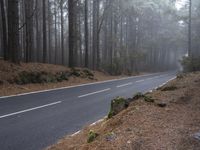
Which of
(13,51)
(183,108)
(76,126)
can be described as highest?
(13,51)

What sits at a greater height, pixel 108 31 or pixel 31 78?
pixel 108 31

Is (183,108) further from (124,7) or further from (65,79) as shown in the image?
(124,7)

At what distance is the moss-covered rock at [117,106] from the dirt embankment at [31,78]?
29.1ft

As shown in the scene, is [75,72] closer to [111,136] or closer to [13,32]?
[13,32]

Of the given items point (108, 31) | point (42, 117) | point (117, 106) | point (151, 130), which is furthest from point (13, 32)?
point (108, 31)

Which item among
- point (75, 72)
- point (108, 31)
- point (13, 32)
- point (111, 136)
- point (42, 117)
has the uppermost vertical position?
point (108, 31)

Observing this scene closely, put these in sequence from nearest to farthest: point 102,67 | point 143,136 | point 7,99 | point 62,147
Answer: point 143,136
point 62,147
point 7,99
point 102,67

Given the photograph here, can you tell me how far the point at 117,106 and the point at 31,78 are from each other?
498 inches

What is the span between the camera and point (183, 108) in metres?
8.26

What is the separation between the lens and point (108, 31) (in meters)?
56.8

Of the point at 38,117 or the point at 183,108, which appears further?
the point at 38,117

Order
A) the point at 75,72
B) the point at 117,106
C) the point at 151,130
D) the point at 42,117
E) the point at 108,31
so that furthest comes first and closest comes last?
the point at 108,31
the point at 75,72
the point at 42,117
the point at 117,106
the point at 151,130

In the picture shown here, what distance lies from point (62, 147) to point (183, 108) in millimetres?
3001

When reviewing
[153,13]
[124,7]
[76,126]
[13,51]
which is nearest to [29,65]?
[13,51]
